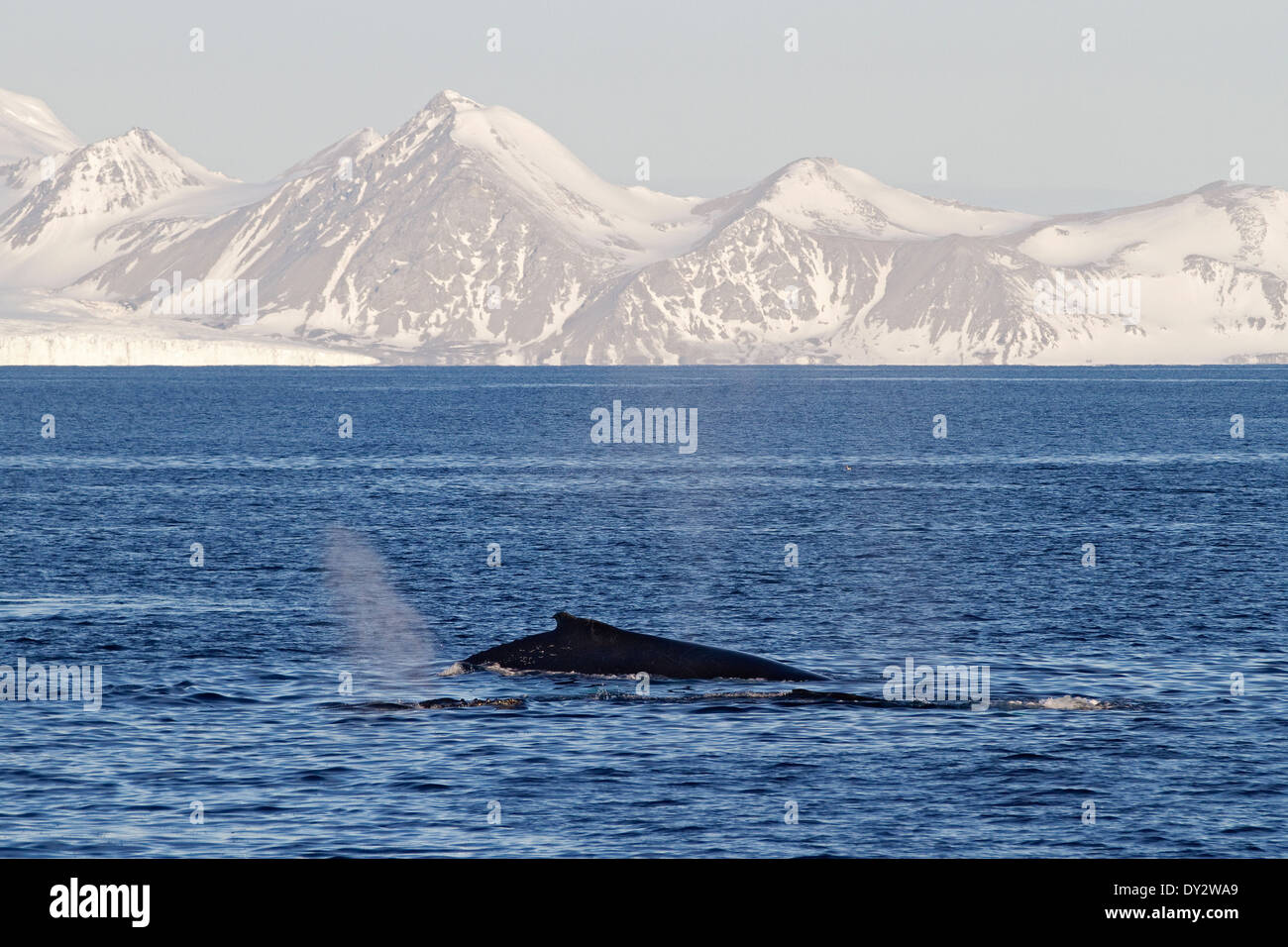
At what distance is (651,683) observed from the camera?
120 ft

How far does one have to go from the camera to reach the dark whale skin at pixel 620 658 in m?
37.3

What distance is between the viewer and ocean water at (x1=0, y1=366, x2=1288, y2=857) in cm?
2622

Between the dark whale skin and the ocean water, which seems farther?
the dark whale skin

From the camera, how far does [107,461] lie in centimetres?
12875

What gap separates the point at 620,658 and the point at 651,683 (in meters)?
1.19

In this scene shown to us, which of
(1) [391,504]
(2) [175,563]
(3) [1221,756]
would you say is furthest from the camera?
(1) [391,504]

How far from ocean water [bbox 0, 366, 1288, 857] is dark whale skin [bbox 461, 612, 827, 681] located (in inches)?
29.8

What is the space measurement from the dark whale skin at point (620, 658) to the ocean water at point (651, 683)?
29.8 inches

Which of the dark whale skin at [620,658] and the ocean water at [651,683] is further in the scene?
the dark whale skin at [620,658]

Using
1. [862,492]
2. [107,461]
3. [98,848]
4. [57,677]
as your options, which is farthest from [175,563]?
[107,461]

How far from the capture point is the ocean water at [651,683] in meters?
26.2

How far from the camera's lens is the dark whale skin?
37312mm
